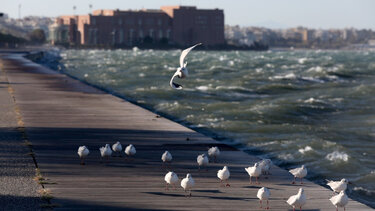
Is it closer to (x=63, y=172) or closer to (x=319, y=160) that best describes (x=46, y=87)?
(x=319, y=160)

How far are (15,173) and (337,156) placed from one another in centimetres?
1084

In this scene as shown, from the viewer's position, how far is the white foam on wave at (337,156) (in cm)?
2214

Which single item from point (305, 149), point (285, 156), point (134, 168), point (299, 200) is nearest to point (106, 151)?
point (134, 168)

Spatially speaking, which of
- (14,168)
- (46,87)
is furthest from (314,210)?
(46,87)

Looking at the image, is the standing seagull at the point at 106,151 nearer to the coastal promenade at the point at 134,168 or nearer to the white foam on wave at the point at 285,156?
the coastal promenade at the point at 134,168

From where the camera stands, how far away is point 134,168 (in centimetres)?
1593

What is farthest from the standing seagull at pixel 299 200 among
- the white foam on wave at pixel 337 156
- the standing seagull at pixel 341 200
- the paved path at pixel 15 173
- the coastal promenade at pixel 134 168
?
the white foam on wave at pixel 337 156

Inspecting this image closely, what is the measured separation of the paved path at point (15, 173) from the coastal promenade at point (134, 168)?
0.93 feet

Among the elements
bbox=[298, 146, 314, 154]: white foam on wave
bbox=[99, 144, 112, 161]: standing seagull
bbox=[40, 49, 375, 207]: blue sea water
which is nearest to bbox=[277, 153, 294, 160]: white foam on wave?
bbox=[40, 49, 375, 207]: blue sea water

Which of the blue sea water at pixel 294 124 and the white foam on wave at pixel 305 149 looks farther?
the white foam on wave at pixel 305 149

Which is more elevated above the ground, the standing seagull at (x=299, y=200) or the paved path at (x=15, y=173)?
the standing seagull at (x=299, y=200)

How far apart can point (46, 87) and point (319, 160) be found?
21.4 m

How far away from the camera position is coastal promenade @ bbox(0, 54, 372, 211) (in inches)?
505

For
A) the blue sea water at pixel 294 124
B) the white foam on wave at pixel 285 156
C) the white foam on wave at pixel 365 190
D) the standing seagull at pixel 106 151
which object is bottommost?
the blue sea water at pixel 294 124
